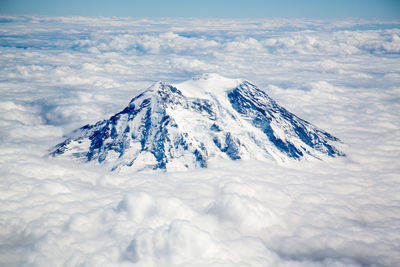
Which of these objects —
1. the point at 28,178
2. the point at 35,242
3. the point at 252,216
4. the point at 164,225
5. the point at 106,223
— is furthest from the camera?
the point at 28,178

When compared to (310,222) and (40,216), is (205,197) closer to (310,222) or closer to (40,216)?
(310,222)

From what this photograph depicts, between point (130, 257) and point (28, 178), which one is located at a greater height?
point (28, 178)

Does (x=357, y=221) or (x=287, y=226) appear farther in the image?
(x=357, y=221)

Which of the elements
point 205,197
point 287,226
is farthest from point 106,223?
point 287,226

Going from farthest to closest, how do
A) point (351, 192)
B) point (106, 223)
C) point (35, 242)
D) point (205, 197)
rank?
point (351, 192) → point (205, 197) → point (106, 223) → point (35, 242)

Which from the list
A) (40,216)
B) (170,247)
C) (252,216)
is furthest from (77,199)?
(252,216)

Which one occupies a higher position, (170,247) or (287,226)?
(170,247)

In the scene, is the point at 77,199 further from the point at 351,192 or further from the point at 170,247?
the point at 351,192

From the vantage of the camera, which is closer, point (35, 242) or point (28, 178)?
point (35, 242)

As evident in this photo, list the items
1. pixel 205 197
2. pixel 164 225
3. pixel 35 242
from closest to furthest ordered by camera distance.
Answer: pixel 35 242 < pixel 164 225 < pixel 205 197
